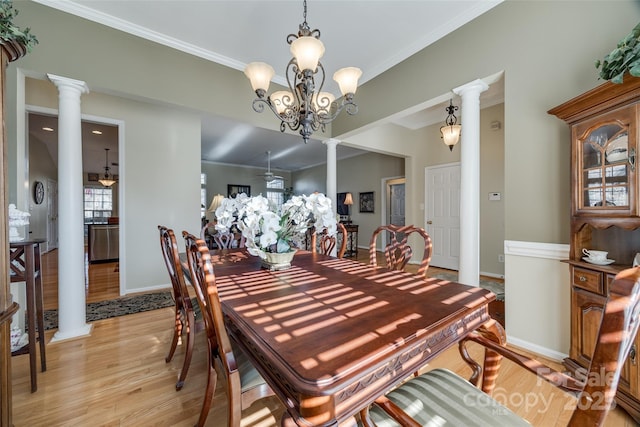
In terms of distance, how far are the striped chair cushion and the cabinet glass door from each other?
1.43 m

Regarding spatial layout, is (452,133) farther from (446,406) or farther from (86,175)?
(86,175)

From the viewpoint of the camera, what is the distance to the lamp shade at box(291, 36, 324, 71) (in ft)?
5.91

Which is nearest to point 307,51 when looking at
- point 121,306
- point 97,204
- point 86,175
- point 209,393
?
point 209,393

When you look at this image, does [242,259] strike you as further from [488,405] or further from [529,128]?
[529,128]

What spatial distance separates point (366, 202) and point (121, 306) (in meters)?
5.79

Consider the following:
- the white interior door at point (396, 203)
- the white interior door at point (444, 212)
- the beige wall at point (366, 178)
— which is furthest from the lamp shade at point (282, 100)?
the white interior door at point (396, 203)

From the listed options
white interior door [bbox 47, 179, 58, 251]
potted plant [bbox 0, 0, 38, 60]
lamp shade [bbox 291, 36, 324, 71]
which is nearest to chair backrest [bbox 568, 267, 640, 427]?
lamp shade [bbox 291, 36, 324, 71]

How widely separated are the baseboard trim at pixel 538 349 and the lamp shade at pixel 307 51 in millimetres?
2697

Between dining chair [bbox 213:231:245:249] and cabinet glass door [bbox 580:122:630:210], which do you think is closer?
cabinet glass door [bbox 580:122:630:210]

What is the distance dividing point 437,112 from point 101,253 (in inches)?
302

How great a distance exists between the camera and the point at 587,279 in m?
1.61

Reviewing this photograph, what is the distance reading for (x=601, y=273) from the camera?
5.00 ft

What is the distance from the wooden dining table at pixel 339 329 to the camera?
66 cm

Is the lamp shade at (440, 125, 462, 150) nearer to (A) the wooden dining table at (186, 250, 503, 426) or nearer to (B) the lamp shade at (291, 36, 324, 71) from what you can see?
(B) the lamp shade at (291, 36, 324, 71)
